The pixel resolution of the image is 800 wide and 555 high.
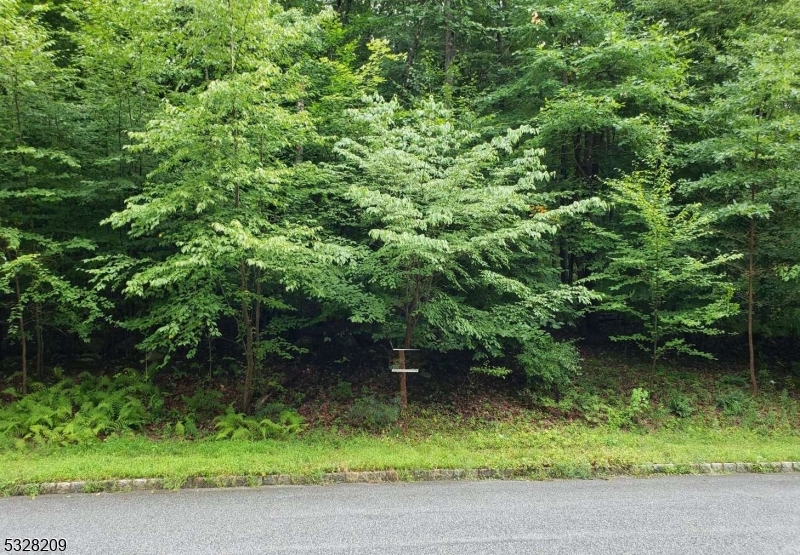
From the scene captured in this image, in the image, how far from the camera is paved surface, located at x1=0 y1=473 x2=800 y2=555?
13.1 feet

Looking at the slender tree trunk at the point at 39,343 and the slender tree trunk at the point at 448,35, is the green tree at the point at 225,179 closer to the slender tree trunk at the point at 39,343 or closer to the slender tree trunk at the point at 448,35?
the slender tree trunk at the point at 39,343

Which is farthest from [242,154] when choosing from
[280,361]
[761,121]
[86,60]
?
[761,121]

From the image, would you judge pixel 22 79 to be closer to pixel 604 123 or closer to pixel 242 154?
pixel 242 154

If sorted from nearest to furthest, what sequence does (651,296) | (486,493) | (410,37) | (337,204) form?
(486,493) < (337,204) < (651,296) < (410,37)

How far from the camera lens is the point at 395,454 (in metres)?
6.39

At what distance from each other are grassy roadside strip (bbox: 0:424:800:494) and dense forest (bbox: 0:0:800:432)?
1.49m

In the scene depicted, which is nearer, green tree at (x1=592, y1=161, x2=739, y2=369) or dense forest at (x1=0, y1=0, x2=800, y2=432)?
dense forest at (x1=0, y1=0, x2=800, y2=432)

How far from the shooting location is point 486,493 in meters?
5.38

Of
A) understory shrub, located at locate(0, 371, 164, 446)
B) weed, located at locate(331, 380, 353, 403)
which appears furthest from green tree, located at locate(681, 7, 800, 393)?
understory shrub, located at locate(0, 371, 164, 446)

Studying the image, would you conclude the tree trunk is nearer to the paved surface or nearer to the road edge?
the road edge

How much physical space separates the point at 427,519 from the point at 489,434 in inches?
135

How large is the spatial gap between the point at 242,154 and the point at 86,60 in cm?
393

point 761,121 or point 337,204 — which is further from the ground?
point 761,121

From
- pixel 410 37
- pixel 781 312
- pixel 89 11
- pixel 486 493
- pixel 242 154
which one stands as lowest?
pixel 486 493
